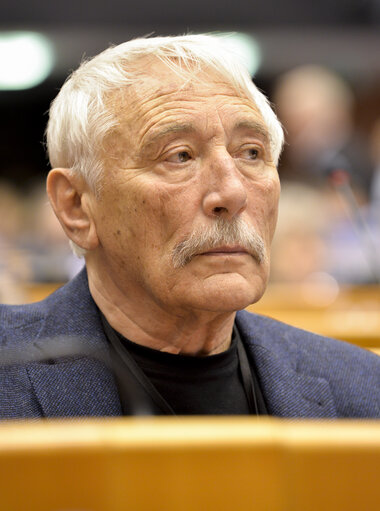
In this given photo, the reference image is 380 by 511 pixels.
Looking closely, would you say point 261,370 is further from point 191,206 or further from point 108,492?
point 108,492

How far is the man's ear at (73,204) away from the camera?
1525mm

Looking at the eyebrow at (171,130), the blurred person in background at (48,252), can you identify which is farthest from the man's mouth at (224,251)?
the blurred person in background at (48,252)

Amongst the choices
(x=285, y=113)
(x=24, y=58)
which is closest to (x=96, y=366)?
(x=285, y=113)

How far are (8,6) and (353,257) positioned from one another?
490 centimetres

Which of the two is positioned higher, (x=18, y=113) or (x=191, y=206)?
(x=191, y=206)

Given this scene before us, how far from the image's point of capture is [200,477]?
672mm

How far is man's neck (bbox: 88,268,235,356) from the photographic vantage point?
1476 mm

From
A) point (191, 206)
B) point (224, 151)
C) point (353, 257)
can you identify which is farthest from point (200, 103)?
point (353, 257)

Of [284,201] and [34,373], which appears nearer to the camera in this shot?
[34,373]

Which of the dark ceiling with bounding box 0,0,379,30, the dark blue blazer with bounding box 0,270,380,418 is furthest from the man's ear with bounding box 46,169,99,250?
the dark ceiling with bounding box 0,0,379,30

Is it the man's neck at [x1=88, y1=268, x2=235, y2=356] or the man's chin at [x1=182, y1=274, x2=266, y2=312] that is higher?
the man's chin at [x1=182, y1=274, x2=266, y2=312]

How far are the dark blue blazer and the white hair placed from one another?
30cm

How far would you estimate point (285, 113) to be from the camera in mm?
4586

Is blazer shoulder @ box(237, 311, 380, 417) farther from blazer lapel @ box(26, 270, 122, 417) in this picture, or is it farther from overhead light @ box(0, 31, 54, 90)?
overhead light @ box(0, 31, 54, 90)
